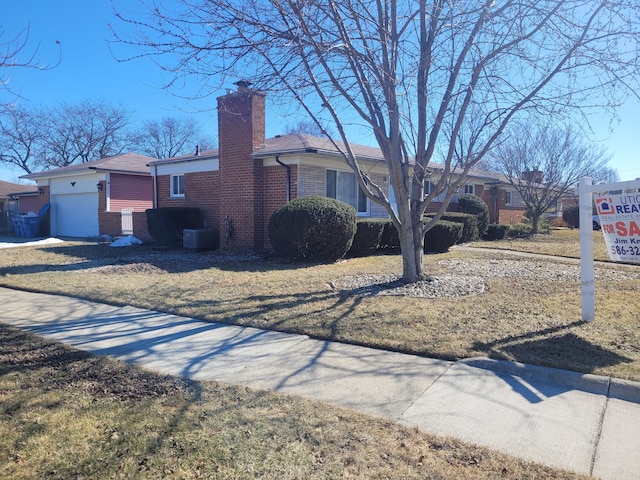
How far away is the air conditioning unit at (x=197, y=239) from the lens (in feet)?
48.4

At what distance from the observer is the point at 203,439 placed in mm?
3236

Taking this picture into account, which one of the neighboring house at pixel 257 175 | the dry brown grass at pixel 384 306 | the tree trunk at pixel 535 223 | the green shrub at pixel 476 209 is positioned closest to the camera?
the dry brown grass at pixel 384 306

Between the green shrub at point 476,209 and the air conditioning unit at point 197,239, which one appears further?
the green shrub at point 476,209

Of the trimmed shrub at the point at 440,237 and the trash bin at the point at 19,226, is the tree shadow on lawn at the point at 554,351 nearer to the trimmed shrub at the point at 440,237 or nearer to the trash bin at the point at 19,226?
the trimmed shrub at the point at 440,237

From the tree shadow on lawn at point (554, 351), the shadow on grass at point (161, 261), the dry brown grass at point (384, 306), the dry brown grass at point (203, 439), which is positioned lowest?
the dry brown grass at point (203, 439)

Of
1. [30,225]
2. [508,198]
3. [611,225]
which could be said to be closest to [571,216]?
[508,198]

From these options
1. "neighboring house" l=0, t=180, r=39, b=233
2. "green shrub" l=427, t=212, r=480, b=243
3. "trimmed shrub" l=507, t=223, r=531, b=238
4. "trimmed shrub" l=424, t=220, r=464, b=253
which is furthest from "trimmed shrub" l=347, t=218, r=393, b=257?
"neighboring house" l=0, t=180, r=39, b=233

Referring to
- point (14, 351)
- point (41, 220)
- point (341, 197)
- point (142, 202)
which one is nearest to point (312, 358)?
point (14, 351)

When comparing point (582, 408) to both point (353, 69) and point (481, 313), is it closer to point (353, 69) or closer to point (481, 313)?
point (481, 313)

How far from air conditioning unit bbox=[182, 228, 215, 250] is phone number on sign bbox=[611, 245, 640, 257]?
38.1 feet

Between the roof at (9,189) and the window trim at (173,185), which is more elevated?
the roof at (9,189)

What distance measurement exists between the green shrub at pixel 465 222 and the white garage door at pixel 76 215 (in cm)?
1584

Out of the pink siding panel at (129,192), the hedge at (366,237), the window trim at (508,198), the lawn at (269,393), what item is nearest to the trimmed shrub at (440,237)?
the hedge at (366,237)

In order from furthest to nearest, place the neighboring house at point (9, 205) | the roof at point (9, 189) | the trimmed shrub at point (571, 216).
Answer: the roof at point (9, 189) < the trimmed shrub at point (571, 216) < the neighboring house at point (9, 205)
